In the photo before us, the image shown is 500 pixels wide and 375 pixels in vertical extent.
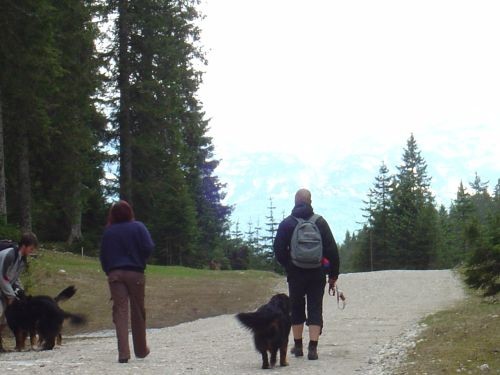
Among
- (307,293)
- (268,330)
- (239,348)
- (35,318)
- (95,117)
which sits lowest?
(239,348)

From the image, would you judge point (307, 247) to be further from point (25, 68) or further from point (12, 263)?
point (25, 68)

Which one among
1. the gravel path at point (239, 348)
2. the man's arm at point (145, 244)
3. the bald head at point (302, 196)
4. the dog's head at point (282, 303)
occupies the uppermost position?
the bald head at point (302, 196)

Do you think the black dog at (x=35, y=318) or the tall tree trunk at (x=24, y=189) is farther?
the tall tree trunk at (x=24, y=189)

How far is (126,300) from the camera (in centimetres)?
948

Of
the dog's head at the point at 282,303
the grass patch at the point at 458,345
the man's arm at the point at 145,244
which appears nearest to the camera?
the grass patch at the point at 458,345

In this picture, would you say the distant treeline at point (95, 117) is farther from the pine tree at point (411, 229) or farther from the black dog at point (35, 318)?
the pine tree at point (411, 229)

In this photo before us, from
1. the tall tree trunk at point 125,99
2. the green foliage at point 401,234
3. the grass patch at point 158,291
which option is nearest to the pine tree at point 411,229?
the green foliage at point 401,234

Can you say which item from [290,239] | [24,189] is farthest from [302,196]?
[24,189]

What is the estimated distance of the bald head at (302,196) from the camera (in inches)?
380

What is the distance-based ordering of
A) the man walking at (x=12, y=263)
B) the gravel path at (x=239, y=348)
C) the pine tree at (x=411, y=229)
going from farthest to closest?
the pine tree at (x=411, y=229), the man walking at (x=12, y=263), the gravel path at (x=239, y=348)

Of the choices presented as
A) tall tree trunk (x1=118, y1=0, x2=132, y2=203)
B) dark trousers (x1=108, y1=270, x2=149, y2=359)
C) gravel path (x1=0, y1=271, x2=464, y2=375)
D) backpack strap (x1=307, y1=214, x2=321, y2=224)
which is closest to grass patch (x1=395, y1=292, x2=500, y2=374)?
gravel path (x1=0, y1=271, x2=464, y2=375)

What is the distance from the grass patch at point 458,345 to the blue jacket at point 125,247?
3579 mm

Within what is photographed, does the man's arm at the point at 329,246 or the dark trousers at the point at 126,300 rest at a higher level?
the man's arm at the point at 329,246

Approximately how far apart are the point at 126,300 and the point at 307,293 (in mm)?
2404
